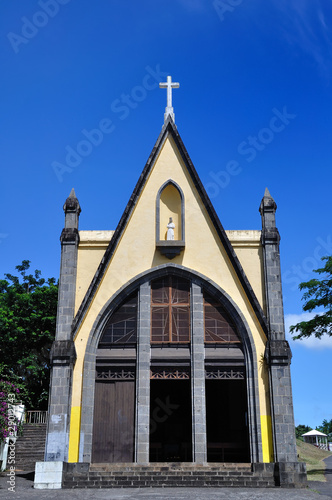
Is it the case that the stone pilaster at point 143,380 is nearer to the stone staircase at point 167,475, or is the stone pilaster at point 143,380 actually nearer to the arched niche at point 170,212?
the stone staircase at point 167,475

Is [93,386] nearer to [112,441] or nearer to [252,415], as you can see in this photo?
[112,441]

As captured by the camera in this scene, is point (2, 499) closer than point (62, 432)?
Yes

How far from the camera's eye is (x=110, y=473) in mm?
16281

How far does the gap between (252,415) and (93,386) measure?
5609 millimetres

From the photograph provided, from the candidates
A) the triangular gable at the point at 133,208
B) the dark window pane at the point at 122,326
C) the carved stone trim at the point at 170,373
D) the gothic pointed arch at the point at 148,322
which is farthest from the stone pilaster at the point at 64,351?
the carved stone trim at the point at 170,373

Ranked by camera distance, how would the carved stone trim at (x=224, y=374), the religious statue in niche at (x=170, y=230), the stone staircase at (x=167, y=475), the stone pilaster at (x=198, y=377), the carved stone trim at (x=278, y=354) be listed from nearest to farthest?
1. the stone staircase at (x=167, y=475)
2. the stone pilaster at (x=198, y=377)
3. the carved stone trim at (x=278, y=354)
4. the carved stone trim at (x=224, y=374)
5. the religious statue in niche at (x=170, y=230)

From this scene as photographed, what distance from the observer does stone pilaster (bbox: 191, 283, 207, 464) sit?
56.7 feet

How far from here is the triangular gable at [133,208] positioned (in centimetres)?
1869

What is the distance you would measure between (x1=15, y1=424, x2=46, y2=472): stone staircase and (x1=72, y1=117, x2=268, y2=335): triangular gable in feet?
29.5

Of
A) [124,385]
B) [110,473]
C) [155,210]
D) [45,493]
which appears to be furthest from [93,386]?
[155,210]

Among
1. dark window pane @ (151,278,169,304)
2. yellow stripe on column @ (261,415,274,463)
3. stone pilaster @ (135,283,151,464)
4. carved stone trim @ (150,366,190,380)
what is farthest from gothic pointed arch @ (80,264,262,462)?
carved stone trim @ (150,366,190,380)

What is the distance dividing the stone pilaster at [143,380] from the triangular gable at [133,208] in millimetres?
1807

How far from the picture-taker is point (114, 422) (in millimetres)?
17859

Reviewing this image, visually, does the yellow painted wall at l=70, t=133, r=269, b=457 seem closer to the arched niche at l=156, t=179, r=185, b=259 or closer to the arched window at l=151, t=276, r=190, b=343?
the arched niche at l=156, t=179, r=185, b=259
